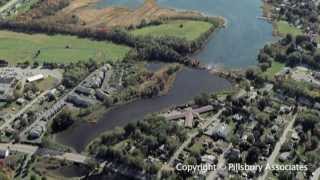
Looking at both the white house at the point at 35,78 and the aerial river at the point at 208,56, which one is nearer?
the aerial river at the point at 208,56

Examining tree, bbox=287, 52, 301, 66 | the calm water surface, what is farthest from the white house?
tree, bbox=287, 52, 301, 66

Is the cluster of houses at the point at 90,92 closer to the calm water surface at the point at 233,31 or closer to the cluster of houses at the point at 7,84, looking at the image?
the cluster of houses at the point at 7,84

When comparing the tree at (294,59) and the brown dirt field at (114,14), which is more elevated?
the brown dirt field at (114,14)

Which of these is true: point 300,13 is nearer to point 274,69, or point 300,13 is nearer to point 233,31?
point 233,31

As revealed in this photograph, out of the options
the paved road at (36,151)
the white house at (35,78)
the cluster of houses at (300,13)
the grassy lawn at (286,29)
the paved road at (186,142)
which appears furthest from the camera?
the cluster of houses at (300,13)

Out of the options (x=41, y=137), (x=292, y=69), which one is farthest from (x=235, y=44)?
(x=41, y=137)

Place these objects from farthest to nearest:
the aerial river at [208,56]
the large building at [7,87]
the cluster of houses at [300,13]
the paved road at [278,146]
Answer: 1. the cluster of houses at [300,13]
2. the large building at [7,87]
3. the aerial river at [208,56]
4. the paved road at [278,146]

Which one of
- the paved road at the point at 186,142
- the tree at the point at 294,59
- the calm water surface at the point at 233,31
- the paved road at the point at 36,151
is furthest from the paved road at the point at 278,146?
the paved road at the point at 36,151

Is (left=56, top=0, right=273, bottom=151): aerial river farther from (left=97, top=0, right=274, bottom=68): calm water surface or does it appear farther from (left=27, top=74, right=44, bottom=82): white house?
(left=27, top=74, right=44, bottom=82): white house
